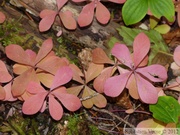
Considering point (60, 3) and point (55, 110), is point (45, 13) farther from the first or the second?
point (55, 110)

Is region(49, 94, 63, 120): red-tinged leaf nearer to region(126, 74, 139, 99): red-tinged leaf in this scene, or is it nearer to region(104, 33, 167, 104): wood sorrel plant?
region(104, 33, 167, 104): wood sorrel plant

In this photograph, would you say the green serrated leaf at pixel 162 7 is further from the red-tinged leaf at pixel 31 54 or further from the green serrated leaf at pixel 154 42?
the red-tinged leaf at pixel 31 54

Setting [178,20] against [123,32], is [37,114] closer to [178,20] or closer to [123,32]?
[123,32]

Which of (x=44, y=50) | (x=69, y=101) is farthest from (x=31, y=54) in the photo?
(x=69, y=101)

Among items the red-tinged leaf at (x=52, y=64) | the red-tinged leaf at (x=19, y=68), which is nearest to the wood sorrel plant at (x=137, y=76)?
the red-tinged leaf at (x=52, y=64)

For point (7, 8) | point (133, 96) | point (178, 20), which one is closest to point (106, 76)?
point (133, 96)

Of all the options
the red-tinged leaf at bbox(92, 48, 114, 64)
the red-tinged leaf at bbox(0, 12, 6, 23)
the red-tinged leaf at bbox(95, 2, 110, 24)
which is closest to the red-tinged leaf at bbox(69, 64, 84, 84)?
the red-tinged leaf at bbox(92, 48, 114, 64)
